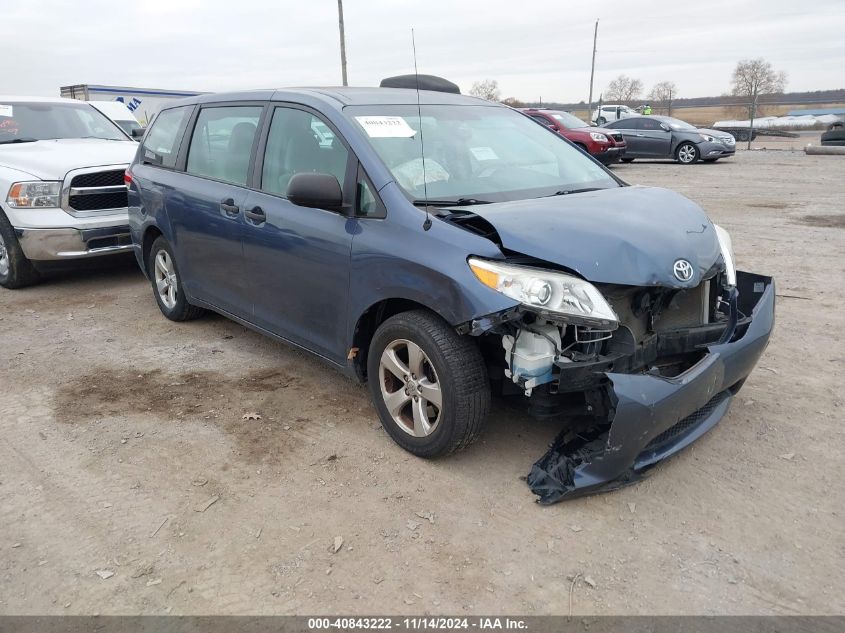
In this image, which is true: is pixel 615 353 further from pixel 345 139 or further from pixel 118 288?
pixel 118 288

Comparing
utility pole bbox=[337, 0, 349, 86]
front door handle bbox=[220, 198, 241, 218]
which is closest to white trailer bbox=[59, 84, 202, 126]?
utility pole bbox=[337, 0, 349, 86]

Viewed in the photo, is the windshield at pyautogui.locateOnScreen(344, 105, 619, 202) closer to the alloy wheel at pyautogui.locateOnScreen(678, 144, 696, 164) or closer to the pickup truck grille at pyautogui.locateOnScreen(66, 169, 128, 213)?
the pickup truck grille at pyautogui.locateOnScreen(66, 169, 128, 213)

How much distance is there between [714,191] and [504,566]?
12.2m

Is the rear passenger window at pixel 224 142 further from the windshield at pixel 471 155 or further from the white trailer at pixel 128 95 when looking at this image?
the white trailer at pixel 128 95

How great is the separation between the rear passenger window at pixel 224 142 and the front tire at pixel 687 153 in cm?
1734

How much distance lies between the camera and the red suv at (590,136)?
58.1 ft

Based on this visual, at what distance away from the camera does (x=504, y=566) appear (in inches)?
106

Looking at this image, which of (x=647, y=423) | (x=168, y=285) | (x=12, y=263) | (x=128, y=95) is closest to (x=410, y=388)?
(x=647, y=423)

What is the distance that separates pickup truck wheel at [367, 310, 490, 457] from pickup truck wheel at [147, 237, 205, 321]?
2582 mm

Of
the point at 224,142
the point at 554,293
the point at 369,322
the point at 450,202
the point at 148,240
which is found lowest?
the point at 369,322

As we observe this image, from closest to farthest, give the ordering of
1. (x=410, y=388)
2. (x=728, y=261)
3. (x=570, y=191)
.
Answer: (x=410, y=388) → (x=728, y=261) → (x=570, y=191)

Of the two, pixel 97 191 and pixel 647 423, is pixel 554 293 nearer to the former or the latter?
pixel 647 423

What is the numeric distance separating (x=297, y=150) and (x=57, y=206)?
3923 millimetres

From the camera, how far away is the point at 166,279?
5.75 metres
